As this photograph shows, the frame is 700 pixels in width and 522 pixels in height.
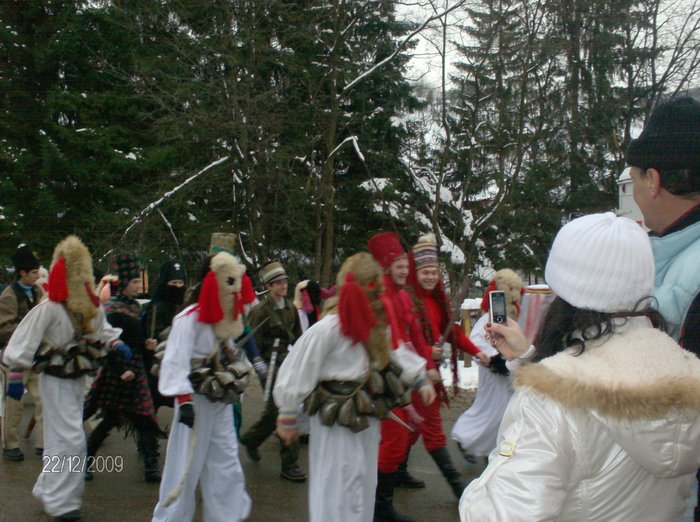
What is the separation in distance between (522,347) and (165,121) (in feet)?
47.7

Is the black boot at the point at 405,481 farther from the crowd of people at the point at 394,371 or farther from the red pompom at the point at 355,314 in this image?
the red pompom at the point at 355,314

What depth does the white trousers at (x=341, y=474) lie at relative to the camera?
14.6ft

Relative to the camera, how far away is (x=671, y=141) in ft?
7.50

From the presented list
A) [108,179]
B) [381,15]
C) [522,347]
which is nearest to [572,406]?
[522,347]

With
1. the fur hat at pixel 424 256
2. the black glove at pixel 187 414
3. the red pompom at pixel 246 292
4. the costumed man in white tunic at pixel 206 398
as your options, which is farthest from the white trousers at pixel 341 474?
the fur hat at pixel 424 256

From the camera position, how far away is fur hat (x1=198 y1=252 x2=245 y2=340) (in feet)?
17.7

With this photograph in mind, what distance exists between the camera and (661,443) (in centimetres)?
175

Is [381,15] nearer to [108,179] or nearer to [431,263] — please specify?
[108,179]

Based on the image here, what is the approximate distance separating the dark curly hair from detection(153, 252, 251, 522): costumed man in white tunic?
3.52 m

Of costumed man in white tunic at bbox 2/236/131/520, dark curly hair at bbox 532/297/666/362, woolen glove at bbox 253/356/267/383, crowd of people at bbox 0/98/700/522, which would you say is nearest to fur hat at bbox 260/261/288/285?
crowd of people at bbox 0/98/700/522

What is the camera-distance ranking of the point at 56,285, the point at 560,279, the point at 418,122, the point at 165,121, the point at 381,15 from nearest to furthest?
the point at 560,279 → the point at 56,285 → the point at 165,121 → the point at 381,15 → the point at 418,122

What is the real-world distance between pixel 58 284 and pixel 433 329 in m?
3.09

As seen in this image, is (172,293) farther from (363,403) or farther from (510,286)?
(363,403)

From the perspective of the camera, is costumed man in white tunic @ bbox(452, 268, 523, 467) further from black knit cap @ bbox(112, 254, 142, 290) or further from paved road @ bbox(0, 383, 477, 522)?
black knit cap @ bbox(112, 254, 142, 290)
